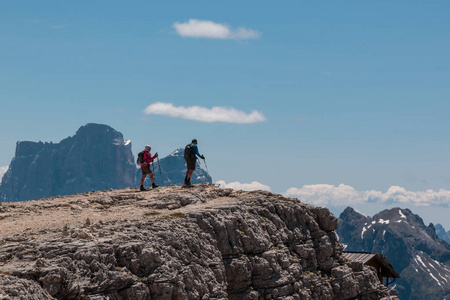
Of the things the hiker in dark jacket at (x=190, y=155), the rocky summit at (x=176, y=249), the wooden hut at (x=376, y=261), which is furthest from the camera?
the wooden hut at (x=376, y=261)

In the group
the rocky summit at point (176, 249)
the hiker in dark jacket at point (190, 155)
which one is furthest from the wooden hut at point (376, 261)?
the hiker in dark jacket at point (190, 155)

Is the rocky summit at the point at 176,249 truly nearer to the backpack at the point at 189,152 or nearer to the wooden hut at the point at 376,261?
the backpack at the point at 189,152

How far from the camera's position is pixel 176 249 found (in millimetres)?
34656

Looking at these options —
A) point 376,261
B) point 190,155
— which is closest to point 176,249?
point 190,155

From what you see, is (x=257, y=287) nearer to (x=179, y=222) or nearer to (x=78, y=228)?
(x=179, y=222)

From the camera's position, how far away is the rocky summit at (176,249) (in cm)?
2777

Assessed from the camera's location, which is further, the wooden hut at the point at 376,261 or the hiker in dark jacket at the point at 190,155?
the wooden hut at the point at 376,261

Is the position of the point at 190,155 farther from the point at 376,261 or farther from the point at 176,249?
the point at 376,261

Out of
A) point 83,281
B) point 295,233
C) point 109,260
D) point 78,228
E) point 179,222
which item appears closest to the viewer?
point 83,281

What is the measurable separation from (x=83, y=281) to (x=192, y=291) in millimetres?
7796

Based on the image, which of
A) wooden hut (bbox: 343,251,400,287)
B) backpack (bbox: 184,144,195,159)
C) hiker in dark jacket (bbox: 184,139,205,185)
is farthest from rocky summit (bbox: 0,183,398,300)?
wooden hut (bbox: 343,251,400,287)

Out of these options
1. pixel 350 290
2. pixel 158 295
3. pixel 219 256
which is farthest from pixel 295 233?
pixel 158 295

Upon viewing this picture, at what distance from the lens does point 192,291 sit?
33.5 metres

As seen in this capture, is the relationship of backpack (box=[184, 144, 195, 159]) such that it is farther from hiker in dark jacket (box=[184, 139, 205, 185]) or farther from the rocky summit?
the rocky summit
